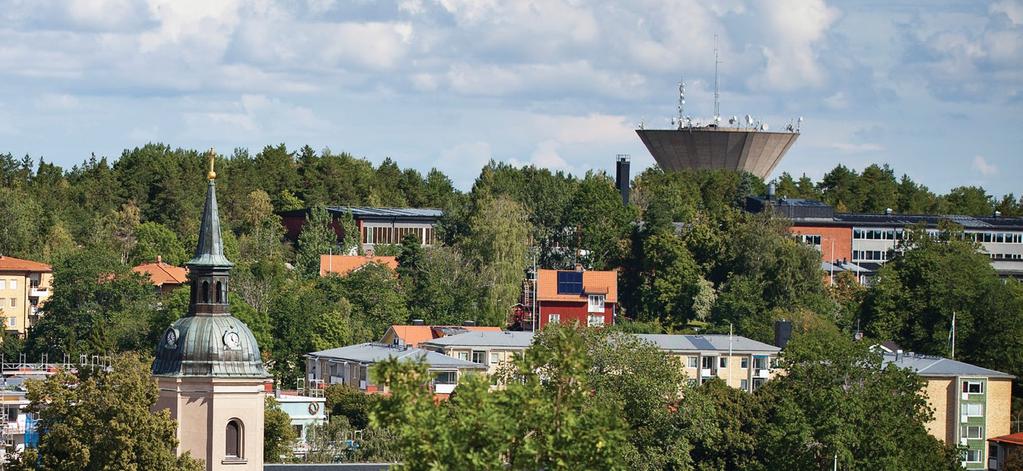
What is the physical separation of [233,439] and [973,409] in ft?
153

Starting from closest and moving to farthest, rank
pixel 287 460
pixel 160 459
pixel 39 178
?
1. pixel 160 459
2. pixel 287 460
3. pixel 39 178

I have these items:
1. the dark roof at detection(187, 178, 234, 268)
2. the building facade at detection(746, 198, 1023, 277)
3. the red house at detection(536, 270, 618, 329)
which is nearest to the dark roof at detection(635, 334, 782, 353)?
the red house at detection(536, 270, 618, 329)

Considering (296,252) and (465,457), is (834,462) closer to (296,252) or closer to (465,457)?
(465,457)

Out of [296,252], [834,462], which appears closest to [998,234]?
[296,252]

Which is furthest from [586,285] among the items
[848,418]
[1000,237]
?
[848,418]

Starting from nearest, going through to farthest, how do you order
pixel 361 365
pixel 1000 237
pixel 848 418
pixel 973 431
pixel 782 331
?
pixel 848 418
pixel 973 431
pixel 361 365
pixel 782 331
pixel 1000 237

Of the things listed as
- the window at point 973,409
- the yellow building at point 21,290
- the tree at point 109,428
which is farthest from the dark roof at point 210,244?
the yellow building at point 21,290

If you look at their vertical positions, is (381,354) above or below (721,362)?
above

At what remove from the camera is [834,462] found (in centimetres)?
7881

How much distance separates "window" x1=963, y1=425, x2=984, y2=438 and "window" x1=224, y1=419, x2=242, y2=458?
45.2 m

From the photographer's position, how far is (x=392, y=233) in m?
156

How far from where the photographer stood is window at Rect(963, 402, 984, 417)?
108 metres

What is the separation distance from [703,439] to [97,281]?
141 ft

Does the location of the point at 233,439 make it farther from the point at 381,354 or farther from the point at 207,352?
the point at 381,354
